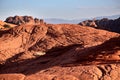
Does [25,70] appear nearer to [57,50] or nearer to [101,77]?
[57,50]

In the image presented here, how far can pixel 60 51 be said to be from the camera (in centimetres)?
2239

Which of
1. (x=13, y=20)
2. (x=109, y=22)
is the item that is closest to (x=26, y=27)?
(x=109, y=22)

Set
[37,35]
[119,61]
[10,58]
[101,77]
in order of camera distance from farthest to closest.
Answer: [37,35] < [10,58] < [119,61] < [101,77]

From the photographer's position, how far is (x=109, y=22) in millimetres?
78250

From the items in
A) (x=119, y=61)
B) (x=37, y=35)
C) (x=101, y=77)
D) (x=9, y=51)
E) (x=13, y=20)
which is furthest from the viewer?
(x=13, y=20)

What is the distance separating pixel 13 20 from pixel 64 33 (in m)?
64.0

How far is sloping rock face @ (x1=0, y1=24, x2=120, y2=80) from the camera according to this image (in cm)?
1322

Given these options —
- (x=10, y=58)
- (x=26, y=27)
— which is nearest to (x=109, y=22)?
(x=26, y=27)

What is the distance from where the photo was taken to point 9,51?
27312 mm

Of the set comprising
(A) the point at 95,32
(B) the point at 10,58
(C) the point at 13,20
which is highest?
(A) the point at 95,32

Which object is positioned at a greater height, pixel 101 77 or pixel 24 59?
pixel 101 77

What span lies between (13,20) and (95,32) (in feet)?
214

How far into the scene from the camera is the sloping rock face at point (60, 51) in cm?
1322

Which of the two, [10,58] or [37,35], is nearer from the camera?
[10,58]
